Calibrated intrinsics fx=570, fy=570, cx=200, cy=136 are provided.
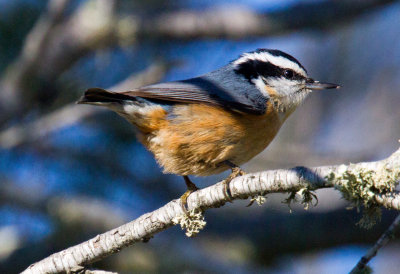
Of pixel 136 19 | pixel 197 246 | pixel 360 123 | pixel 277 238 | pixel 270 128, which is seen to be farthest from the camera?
pixel 360 123

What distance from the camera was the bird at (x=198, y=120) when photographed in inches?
149

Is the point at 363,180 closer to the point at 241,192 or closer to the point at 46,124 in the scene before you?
the point at 241,192

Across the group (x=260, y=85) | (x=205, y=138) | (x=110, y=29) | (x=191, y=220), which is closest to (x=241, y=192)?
(x=191, y=220)

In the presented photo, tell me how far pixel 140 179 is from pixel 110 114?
0.81 metres

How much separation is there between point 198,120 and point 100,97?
667 millimetres

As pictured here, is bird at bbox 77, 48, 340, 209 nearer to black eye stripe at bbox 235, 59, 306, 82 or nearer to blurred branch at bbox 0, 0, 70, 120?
black eye stripe at bbox 235, 59, 306, 82

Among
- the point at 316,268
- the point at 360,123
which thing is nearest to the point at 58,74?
the point at 316,268

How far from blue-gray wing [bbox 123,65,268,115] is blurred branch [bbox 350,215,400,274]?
5.75ft

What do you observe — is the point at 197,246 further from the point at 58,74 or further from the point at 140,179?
the point at 58,74

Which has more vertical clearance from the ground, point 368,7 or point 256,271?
point 368,7

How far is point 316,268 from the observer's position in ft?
20.2

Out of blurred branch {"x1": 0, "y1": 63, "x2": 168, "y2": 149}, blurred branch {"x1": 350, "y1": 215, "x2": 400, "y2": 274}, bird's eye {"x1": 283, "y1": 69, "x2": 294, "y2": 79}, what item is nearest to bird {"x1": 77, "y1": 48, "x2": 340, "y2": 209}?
bird's eye {"x1": 283, "y1": 69, "x2": 294, "y2": 79}

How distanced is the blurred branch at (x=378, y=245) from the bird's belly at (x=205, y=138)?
163cm

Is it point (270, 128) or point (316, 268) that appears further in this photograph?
point (316, 268)
